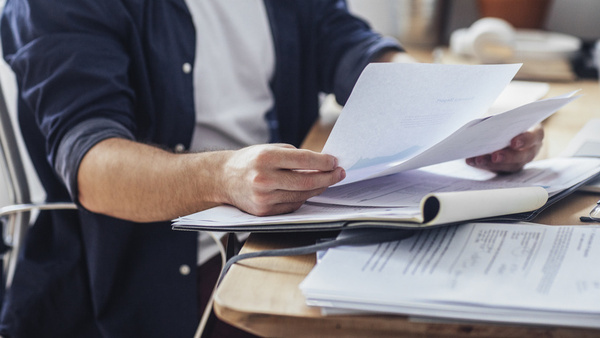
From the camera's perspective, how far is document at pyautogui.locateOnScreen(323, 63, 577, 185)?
0.53m

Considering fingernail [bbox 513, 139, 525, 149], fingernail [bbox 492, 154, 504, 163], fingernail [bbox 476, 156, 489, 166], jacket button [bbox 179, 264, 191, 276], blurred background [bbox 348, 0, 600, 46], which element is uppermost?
→ fingernail [bbox 513, 139, 525, 149]

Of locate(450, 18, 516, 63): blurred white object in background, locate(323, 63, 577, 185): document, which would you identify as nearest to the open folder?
locate(323, 63, 577, 185): document

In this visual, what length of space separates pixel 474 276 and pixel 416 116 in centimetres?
20

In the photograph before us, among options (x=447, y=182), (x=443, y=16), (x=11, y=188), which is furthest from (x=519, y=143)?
(x=443, y=16)

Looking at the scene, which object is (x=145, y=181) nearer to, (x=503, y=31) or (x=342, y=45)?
(x=342, y=45)

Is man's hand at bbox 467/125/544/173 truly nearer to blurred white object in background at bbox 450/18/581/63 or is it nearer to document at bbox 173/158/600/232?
document at bbox 173/158/600/232

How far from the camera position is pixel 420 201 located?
54 centimetres

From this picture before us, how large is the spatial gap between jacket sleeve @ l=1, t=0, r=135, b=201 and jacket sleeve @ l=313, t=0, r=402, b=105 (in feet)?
1.47

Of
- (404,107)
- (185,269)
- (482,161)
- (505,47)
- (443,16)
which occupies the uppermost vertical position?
(404,107)

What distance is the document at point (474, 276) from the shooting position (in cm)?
38

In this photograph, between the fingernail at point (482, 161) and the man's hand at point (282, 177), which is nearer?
the man's hand at point (282, 177)

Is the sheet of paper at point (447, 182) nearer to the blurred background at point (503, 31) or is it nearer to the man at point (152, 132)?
the man at point (152, 132)

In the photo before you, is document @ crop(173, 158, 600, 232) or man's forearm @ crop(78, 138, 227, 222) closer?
document @ crop(173, 158, 600, 232)

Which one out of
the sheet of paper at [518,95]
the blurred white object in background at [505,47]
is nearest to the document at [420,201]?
the sheet of paper at [518,95]
